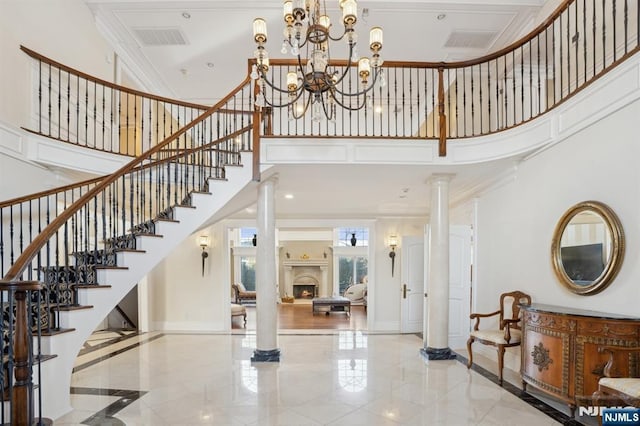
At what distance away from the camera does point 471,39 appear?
600cm

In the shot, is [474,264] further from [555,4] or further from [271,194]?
[555,4]

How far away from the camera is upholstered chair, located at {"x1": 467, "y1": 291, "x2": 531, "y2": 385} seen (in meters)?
4.25

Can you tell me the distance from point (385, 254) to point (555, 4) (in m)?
5.28

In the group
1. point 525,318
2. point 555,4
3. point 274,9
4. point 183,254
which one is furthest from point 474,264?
point 183,254

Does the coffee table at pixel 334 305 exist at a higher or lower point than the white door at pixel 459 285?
lower

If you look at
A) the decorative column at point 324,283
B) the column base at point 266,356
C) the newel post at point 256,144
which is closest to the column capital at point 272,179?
the newel post at point 256,144

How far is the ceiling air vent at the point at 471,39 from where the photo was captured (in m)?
5.85

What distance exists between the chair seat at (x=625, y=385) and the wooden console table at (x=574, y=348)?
0.26 metres

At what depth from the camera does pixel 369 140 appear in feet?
15.6

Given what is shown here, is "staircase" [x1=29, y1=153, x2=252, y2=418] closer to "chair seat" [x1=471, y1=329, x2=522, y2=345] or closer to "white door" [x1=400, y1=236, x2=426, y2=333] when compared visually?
"chair seat" [x1=471, y1=329, x2=522, y2=345]

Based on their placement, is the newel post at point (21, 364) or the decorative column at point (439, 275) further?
the decorative column at point (439, 275)

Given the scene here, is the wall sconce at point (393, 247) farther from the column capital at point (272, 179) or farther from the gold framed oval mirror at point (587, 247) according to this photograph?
the gold framed oval mirror at point (587, 247)

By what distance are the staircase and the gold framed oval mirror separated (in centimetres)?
363

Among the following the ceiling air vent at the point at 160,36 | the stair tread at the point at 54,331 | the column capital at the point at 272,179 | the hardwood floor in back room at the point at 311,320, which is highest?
the ceiling air vent at the point at 160,36
